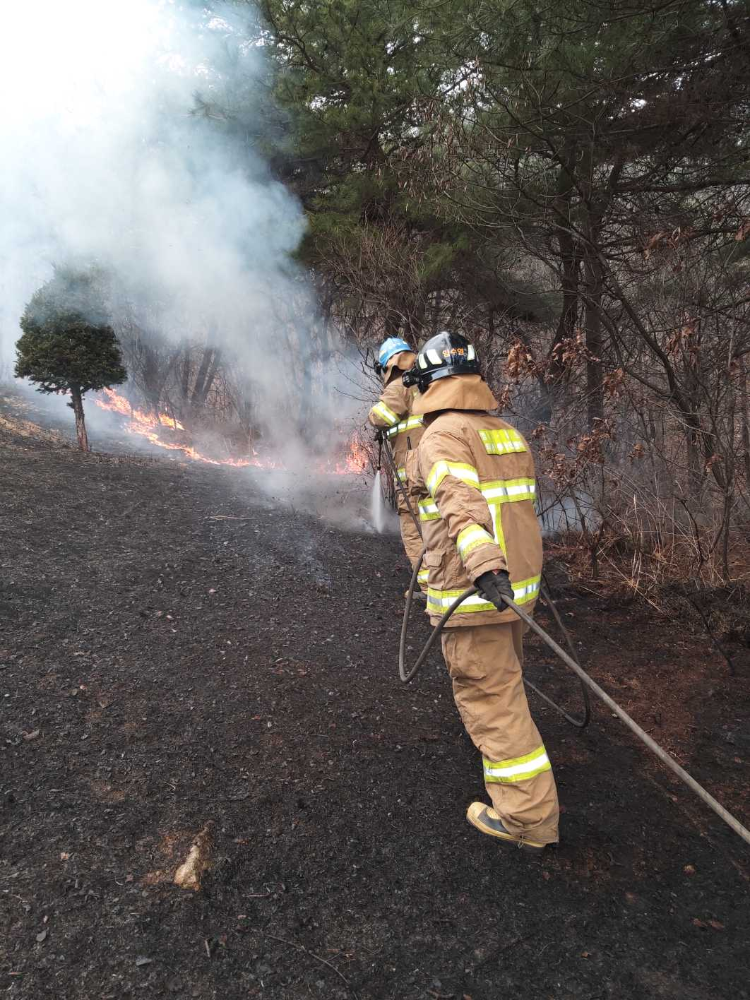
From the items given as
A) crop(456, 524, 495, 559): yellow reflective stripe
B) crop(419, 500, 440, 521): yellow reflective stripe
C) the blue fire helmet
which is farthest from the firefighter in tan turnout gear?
the blue fire helmet

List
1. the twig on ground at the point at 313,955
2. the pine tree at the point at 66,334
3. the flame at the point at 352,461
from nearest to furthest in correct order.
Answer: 1. the twig on ground at the point at 313,955
2. the pine tree at the point at 66,334
3. the flame at the point at 352,461

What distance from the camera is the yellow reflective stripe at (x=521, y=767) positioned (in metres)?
2.32

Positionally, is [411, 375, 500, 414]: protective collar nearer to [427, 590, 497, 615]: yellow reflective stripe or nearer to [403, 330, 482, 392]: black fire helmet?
[403, 330, 482, 392]: black fire helmet

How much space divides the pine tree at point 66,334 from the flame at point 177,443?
300cm

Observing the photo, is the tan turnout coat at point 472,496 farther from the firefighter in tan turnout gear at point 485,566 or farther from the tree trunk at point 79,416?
the tree trunk at point 79,416

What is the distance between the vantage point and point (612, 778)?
114 inches

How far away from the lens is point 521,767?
232cm

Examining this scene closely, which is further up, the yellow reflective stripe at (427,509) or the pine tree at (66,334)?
the pine tree at (66,334)

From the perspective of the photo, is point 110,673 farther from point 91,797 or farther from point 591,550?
point 591,550

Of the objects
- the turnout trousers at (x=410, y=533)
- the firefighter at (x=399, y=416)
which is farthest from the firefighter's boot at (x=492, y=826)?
the turnout trousers at (x=410, y=533)

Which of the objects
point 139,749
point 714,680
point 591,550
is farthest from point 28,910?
point 591,550

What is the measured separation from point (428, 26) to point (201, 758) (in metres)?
5.61

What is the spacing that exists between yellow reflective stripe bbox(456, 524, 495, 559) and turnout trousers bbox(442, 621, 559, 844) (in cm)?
40

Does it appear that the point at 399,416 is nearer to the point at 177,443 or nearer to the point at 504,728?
the point at 504,728
